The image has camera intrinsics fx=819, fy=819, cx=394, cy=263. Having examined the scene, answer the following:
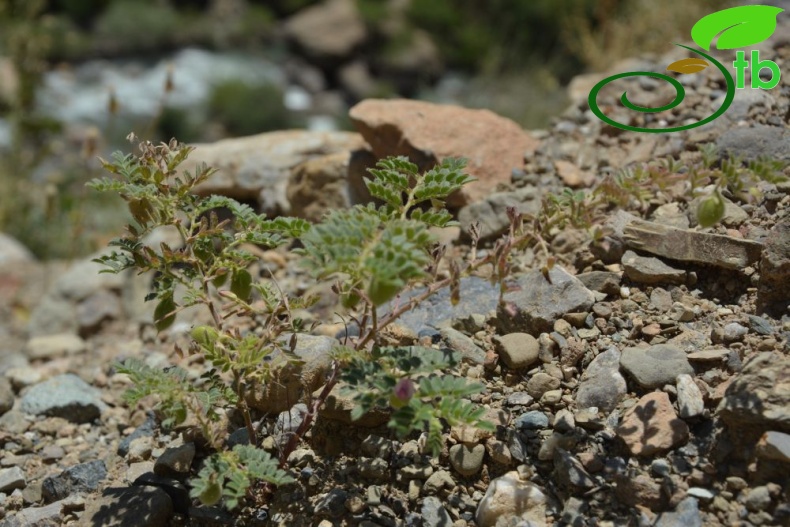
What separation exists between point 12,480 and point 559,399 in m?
1.38

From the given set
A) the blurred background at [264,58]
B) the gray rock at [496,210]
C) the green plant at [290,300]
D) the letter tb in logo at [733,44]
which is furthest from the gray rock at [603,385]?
the blurred background at [264,58]

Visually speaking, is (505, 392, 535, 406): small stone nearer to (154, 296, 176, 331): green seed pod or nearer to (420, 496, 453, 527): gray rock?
(420, 496, 453, 527): gray rock

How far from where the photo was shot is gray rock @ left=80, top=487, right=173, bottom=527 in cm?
180

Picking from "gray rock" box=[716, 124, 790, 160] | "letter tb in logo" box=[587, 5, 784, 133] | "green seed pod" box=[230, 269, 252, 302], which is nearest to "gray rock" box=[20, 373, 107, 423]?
"green seed pod" box=[230, 269, 252, 302]

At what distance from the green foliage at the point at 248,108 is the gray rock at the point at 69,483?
836 cm

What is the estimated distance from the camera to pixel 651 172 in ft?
6.34

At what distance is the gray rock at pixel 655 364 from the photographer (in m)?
1.83

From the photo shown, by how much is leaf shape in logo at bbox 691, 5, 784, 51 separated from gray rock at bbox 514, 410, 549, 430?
1739 millimetres

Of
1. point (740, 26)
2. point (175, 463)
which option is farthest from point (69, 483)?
point (740, 26)

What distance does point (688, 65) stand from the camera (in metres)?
2.99

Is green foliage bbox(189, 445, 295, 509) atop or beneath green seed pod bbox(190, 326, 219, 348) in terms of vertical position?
beneath

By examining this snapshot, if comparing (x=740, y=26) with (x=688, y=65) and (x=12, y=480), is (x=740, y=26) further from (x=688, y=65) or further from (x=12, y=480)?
(x=12, y=480)

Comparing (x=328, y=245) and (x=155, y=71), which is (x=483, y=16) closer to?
(x=155, y=71)

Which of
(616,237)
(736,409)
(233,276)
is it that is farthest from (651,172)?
(233,276)
